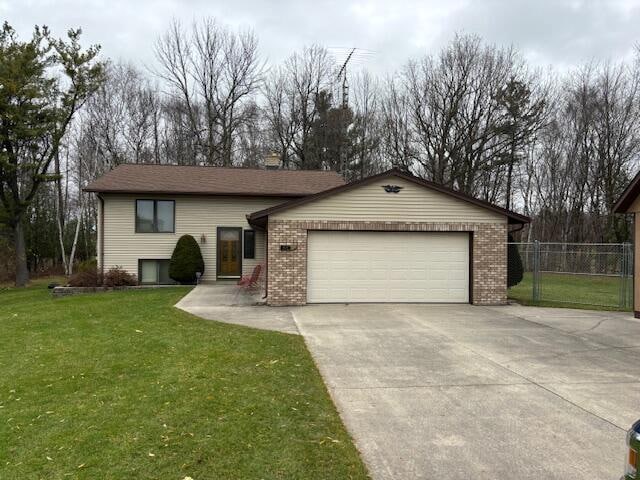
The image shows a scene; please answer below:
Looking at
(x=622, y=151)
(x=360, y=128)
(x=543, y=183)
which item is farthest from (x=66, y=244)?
(x=622, y=151)

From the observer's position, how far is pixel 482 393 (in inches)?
213

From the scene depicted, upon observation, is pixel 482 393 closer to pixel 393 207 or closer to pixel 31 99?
pixel 393 207

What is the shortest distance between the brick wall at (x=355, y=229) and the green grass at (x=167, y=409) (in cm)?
385

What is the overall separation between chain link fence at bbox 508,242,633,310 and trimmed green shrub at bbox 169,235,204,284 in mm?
11135

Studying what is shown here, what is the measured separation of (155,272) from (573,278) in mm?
16657

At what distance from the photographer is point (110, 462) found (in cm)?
358

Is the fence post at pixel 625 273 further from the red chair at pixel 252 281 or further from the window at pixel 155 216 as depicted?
the window at pixel 155 216

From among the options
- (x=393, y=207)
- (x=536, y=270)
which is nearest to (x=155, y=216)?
(x=393, y=207)

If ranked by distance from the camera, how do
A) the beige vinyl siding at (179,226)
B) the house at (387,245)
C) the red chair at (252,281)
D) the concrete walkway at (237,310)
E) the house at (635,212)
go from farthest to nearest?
the beige vinyl siding at (179,226)
the red chair at (252,281)
the house at (387,245)
the house at (635,212)
the concrete walkway at (237,310)

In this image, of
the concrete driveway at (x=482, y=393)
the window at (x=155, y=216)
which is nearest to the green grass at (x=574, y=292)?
the concrete driveway at (x=482, y=393)

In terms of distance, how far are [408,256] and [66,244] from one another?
29985 mm

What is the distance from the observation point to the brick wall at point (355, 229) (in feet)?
41.3

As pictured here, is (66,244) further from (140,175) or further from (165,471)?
(165,471)

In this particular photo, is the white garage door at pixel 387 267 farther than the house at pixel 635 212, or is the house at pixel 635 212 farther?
the white garage door at pixel 387 267
